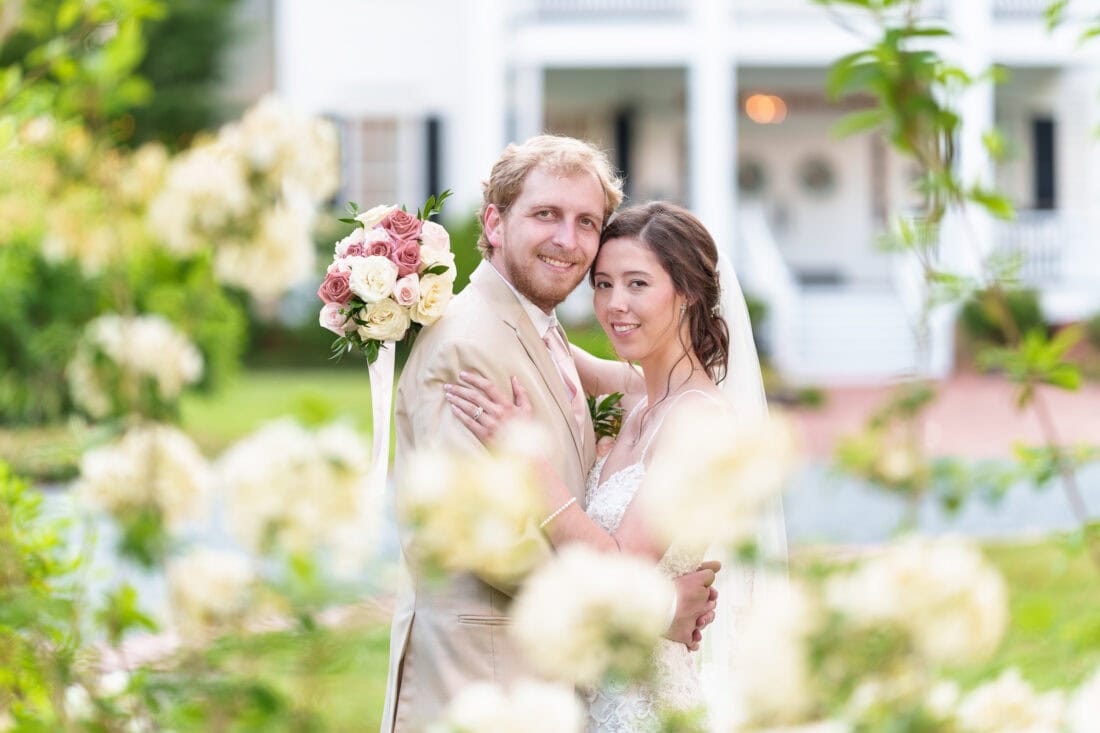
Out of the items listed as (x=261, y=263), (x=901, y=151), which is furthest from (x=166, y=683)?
(x=901, y=151)

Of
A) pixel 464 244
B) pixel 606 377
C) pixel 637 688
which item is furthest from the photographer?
pixel 464 244

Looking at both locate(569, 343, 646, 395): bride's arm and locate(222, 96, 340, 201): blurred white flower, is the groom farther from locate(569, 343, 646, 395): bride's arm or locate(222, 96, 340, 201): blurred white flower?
locate(222, 96, 340, 201): blurred white flower

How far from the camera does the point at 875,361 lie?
57.7ft

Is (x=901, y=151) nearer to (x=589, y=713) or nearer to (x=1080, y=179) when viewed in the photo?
(x=589, y=713)

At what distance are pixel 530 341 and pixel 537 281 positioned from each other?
0.46 ft

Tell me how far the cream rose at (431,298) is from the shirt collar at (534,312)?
242 millimetres

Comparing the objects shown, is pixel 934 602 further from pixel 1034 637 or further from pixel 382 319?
pixel 1034 637

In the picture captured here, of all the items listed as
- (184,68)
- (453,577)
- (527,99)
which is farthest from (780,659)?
(184,68)

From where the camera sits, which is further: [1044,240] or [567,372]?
[1044,240]

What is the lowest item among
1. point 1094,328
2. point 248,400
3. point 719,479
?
point 248,400

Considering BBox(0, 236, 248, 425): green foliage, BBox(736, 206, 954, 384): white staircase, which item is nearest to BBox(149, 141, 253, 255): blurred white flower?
BBox(0, 236, 248, 425): green foliage

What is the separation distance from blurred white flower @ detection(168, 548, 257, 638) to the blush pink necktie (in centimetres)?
159

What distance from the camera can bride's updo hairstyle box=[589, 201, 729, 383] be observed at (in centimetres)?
309

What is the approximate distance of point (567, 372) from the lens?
3188mm
